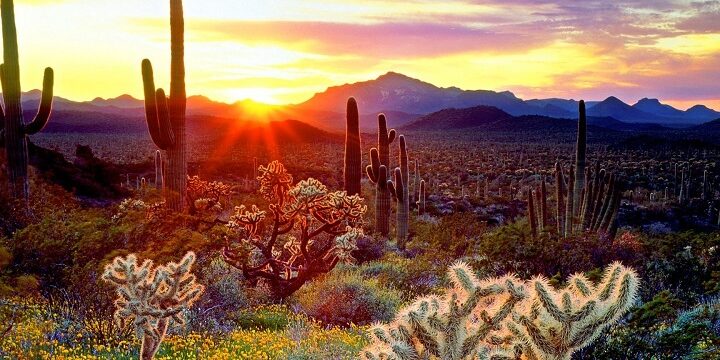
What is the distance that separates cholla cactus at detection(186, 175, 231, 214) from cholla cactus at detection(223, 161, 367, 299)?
2.56m

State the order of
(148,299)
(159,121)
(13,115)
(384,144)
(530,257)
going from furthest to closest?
(384,144)
(13,115)
(159,121)
(530,257)
(148,299)

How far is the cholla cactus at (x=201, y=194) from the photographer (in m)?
14.6

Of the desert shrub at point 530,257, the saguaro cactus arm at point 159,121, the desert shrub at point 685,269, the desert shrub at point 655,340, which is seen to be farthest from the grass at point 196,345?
the desert shrub at point 685,269

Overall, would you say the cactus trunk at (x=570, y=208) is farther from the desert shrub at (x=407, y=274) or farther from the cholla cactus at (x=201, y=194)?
the cholla cactus at (x=201, y=194)

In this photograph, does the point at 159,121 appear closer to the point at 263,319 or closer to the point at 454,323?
the point at 263,319

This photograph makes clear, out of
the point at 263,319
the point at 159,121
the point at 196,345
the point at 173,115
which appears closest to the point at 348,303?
the point at 263,319

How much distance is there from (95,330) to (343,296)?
11.4 ft

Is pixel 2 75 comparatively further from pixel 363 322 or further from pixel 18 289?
pixel 363 322

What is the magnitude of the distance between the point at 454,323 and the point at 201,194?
12238 millimetres

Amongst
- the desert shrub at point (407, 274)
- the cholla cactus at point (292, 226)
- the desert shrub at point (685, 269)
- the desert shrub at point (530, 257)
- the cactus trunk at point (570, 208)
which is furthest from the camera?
the cactus trunk at point (570, 208)

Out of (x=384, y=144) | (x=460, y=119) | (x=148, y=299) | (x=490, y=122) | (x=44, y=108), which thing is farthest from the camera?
(x=460, y=119)

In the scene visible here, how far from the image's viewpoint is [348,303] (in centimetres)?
1055

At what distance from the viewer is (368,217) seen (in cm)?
2403

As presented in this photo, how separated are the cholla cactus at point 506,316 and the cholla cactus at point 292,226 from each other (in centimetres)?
746
